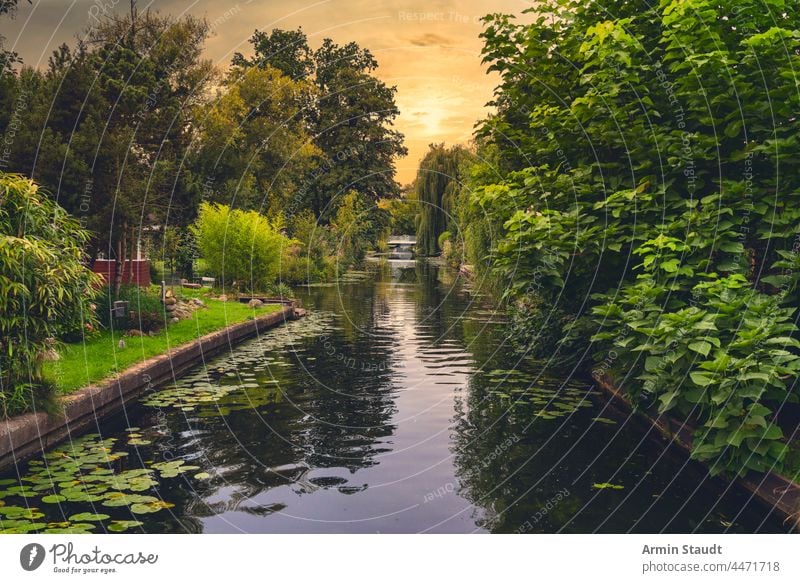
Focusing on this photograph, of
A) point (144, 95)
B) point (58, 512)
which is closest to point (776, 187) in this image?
point (58, 512)

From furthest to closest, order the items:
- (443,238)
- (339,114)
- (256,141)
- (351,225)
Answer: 1. (443,238)
2. (339,114)
3. (351,225)
4. (256,141)

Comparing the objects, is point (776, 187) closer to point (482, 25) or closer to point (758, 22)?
point (758, 22)

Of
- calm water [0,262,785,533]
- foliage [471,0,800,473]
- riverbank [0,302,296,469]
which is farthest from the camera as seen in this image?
riverbank [0,302,296,469]

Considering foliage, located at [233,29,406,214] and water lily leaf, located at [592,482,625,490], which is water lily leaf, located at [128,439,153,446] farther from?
foliage, located at [233,29,406,214]

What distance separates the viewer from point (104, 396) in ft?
34.7

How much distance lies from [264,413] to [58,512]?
4242mm

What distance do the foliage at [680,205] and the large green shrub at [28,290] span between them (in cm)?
683

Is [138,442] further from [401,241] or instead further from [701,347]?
[401,241]

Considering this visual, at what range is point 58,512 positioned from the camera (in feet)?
21.9

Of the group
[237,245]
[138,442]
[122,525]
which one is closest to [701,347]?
[122,525]

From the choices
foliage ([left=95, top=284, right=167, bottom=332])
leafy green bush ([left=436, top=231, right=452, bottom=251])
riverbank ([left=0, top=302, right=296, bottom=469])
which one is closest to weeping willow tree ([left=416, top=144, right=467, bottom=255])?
leafy green bush ([left=436, top=231, right=452, bottom=251])

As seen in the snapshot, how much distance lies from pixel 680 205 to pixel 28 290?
8752 millimetres

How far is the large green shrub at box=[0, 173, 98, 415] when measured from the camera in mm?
8227

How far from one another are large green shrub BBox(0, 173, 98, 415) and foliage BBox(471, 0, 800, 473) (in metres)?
6.83
